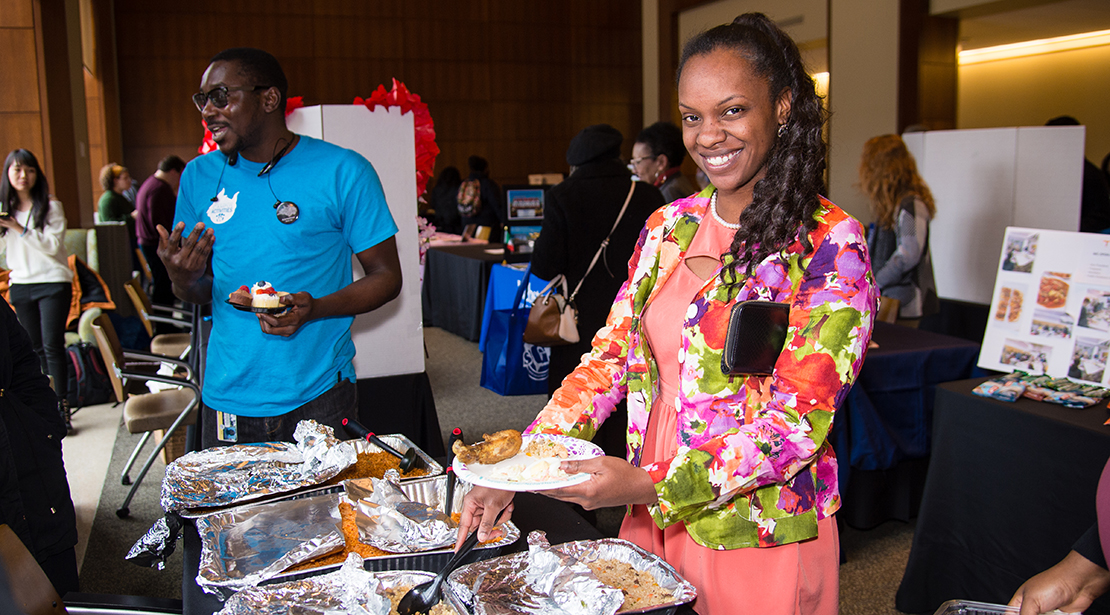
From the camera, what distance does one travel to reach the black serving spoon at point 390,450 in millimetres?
1508

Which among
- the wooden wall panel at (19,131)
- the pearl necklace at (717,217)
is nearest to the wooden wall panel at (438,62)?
the wooden wall panel at (19,131)

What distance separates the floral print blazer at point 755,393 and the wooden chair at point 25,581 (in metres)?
0.74

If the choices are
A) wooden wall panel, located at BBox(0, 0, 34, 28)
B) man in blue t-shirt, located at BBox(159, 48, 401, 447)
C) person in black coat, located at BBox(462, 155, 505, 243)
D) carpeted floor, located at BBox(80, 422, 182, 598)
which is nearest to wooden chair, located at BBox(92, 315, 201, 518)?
carpeted floor, located at BBox(80, 422, 182, 598)

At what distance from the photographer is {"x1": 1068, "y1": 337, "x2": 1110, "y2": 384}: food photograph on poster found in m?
2.16

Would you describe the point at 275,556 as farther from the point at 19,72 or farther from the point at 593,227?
the point at 19,72

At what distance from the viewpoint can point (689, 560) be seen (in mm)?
1152

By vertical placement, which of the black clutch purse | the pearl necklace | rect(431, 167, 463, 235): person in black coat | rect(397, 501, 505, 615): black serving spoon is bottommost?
rect(397, 501, 505, 615): black serving spoon

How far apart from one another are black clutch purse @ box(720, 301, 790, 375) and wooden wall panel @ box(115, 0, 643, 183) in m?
11.1

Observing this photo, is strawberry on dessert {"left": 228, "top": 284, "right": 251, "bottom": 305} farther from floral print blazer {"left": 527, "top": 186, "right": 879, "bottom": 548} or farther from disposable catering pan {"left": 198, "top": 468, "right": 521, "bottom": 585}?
floral print blazer {"left": 527, "top": 186, "right": 879, "bottom": 548}

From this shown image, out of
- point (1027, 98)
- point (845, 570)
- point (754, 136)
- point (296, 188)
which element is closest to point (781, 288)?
point (754, 136)

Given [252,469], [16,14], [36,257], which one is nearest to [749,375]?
[252,469]

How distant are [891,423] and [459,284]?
13.3 ft

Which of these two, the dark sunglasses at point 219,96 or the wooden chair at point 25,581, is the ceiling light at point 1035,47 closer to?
the dark sunglasses at point 219,96

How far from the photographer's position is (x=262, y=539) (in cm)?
123
